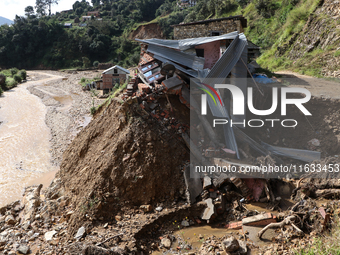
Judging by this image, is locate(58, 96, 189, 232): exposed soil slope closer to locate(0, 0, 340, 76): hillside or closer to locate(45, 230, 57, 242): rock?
locate(45, 230, 57, 242): rock

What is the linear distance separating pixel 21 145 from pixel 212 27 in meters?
14.1

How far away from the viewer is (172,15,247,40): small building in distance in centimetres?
1422

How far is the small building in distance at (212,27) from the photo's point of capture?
1422 cm

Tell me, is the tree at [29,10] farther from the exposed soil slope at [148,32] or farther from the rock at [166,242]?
the rock at [166,242]

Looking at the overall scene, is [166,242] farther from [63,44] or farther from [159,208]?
[63,44]

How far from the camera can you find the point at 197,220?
6.04m

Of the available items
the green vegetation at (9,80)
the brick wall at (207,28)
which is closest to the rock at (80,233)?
the brick wall at (207,28)

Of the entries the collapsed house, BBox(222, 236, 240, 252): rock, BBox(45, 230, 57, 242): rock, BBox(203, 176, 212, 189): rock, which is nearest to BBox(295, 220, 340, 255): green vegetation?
BBox(222, 236, 240, 252): rock

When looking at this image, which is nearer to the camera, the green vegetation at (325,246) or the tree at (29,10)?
the green vegetation at (325,246)

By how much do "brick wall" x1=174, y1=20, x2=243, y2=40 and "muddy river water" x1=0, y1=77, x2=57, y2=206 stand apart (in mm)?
11302

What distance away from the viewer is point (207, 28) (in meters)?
15.2

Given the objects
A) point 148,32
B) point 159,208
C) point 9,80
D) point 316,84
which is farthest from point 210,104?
point 148,32

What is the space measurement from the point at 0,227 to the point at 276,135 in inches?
365

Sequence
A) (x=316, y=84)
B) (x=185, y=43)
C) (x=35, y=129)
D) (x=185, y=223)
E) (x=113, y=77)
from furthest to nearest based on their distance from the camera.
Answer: (x=113, y=77)
(x=35, y=129)
(x=316, y=84)
(x=185, y=43)
(x=185, y=223)
